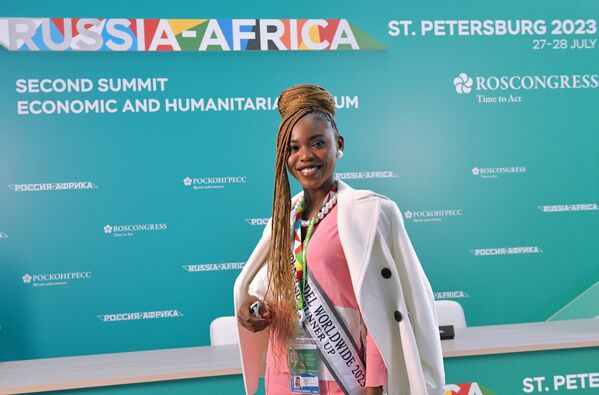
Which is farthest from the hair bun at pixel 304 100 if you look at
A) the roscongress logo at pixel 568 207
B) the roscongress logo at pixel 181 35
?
the roscongress logo at pixel 568 207

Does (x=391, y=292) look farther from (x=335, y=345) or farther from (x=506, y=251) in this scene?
(x=506, y=251)

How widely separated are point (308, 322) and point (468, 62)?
138 inches

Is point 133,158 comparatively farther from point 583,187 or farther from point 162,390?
point 583,187

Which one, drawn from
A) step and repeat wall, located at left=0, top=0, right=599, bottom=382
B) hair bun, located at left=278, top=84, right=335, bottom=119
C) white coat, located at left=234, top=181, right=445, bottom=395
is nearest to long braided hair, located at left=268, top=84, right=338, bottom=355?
hair bun, located at left=278, top=84, right=335, bottom=119

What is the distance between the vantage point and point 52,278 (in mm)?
4504

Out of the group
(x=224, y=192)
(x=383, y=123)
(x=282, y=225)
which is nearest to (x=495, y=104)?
(x=383, y=123)

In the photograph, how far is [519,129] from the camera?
16.2 ft

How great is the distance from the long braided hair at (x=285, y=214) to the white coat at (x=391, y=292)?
155 mm

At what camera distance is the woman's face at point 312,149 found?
5.70 feet

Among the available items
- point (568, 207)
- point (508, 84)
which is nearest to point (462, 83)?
point (508, 84)

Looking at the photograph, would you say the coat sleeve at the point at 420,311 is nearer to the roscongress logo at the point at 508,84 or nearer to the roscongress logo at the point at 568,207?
the roscongress logo at the point at 508,84

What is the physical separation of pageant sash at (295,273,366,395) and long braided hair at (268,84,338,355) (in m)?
0.07

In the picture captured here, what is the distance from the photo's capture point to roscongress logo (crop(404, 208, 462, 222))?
482 cm

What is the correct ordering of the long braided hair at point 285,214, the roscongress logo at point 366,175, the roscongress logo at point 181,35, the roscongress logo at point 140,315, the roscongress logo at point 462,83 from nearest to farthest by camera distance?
the long braided hair at point 285,214 < the roscongress logo at point 181,35 < the roscongress logo at point 140,315 < the roscongress logo at point 366,175 < the roscongress logo at point 462,83
